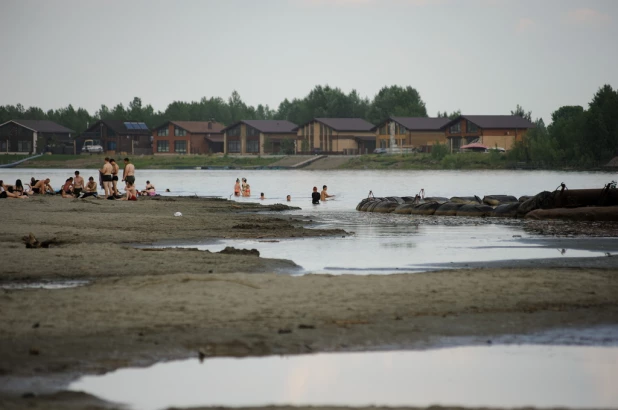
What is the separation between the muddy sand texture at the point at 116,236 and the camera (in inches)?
758

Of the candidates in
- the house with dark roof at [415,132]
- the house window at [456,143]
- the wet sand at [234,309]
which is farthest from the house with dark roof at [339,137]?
the wet sand at [234,309]

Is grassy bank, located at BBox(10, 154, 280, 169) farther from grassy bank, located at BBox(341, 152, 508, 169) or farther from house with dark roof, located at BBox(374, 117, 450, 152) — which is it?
house with dark roof, located at BBox(374, 117, 450, 152)

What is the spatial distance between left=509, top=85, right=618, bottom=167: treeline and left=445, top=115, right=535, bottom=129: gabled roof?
15.8 meters

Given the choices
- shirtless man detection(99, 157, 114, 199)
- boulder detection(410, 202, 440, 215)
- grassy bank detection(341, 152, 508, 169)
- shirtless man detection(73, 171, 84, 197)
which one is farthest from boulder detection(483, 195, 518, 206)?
grassy bank detection(341, 152, 508, 169)

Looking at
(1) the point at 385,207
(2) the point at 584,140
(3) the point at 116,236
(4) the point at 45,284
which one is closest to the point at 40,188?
(1) the point at 385,207

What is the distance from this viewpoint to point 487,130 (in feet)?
557

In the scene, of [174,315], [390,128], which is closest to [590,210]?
[174,315]

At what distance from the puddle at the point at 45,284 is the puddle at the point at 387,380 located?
6241 millimetres

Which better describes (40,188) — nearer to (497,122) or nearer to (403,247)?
(403,247)

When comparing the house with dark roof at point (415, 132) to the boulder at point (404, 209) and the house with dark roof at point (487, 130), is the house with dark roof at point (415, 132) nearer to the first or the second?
the house with dark roof at point (487, 130)

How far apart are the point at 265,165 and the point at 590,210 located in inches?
5626

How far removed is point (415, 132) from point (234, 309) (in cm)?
16966

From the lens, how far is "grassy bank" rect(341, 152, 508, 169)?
157 metres

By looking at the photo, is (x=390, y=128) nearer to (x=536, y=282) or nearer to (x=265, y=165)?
(x=265, y=165)
